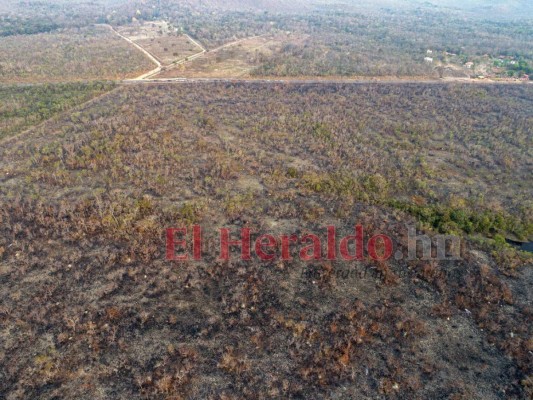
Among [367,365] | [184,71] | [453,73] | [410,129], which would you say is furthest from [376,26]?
[367,365]

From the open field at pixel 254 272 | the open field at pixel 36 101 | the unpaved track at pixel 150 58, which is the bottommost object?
the open field at pixel 254 272

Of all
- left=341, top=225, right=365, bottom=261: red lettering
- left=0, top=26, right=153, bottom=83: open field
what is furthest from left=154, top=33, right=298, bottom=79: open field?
left=341, top=225, right=365, bottom=261: red lettering

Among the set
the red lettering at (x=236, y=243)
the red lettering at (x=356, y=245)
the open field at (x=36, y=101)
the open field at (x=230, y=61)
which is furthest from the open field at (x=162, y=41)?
the red lettering at (x=356, y=245)

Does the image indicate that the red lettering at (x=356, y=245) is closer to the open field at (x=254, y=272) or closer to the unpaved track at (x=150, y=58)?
the open field at (x=254, y=272)

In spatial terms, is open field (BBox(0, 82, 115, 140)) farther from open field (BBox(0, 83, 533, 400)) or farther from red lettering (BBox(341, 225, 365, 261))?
red lettering (BBox(341, 225, 365, 261))

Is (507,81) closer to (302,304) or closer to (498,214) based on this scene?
(498,214)

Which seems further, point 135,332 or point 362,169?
point 362,169
